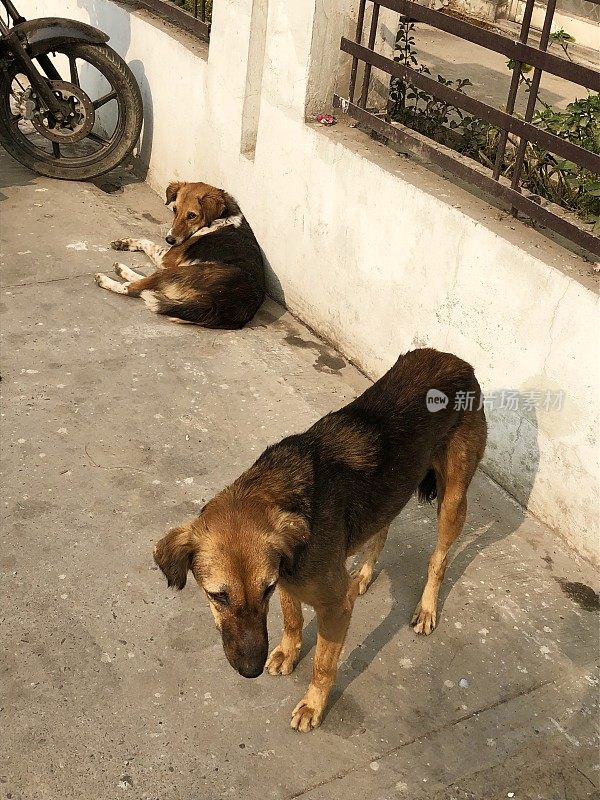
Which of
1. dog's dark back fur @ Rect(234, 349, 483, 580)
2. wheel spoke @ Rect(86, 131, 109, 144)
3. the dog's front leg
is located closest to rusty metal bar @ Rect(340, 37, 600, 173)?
dog's dark back fur @ Rect(234, 349, 483, 580)

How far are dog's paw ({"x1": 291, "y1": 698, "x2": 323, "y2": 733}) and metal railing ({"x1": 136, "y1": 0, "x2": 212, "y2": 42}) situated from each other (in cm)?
535

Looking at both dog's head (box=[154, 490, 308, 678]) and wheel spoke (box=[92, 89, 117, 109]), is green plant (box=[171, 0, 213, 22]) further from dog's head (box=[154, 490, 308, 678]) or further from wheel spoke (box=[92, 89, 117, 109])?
dog's head (box=[154, 490, 308, 678])

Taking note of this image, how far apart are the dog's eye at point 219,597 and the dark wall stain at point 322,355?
2988 millimetres

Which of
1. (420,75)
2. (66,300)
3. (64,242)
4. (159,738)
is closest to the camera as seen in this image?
(159,738)

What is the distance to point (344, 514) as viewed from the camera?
338 cm

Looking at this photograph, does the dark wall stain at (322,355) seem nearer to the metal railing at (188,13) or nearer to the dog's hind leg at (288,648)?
the dog's hind leg at (288,648)

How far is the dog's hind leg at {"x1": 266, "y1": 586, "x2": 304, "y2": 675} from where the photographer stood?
3.61 meters

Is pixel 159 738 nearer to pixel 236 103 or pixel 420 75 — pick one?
pixel 420 75

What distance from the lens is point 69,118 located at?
7.70 meters

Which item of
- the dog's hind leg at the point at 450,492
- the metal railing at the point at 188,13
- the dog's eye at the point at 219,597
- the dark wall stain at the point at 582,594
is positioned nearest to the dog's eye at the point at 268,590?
the dog's eye at the point at 219,597

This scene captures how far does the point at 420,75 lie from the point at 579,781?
12.3 ft

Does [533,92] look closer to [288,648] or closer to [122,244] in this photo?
[288,648]

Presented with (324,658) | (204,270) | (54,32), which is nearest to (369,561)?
(324,658)

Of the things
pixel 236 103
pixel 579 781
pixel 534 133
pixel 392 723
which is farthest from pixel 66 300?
pixel 579 781
